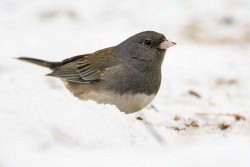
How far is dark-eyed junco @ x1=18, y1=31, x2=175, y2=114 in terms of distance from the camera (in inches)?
174

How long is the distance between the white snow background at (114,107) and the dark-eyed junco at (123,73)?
0.24 m

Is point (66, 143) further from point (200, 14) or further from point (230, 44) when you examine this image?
point (200, 14)

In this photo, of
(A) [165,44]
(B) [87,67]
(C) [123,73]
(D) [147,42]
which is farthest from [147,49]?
(B) [87,67]

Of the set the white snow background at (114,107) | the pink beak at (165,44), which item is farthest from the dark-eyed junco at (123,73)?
the white snow background at (114,107)

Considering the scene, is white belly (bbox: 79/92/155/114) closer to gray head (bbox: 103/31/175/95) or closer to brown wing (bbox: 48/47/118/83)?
gray head (bbox: 103/31/175/95)

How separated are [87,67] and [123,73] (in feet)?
1.84

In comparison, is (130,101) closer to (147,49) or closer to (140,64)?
(140,64)

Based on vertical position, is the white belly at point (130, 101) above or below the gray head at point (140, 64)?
below

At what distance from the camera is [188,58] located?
679 centimetres

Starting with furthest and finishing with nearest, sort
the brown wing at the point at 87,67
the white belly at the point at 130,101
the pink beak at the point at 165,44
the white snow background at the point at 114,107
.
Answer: the brown wing at the point at 87,67 < the pink beak at the point at 165,44 < the white belly at the point at 130,101 < the white snow background at the point at 114,107

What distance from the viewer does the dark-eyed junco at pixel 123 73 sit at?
4.43 meters

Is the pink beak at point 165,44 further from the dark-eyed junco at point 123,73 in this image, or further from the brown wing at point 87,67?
the brown wing at point 87,67

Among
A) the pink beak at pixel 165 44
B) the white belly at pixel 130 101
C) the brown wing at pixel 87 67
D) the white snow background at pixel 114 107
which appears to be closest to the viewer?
the white snow background at pixel 114 107

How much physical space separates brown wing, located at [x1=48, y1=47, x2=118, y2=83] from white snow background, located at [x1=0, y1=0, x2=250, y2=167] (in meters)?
0.34
